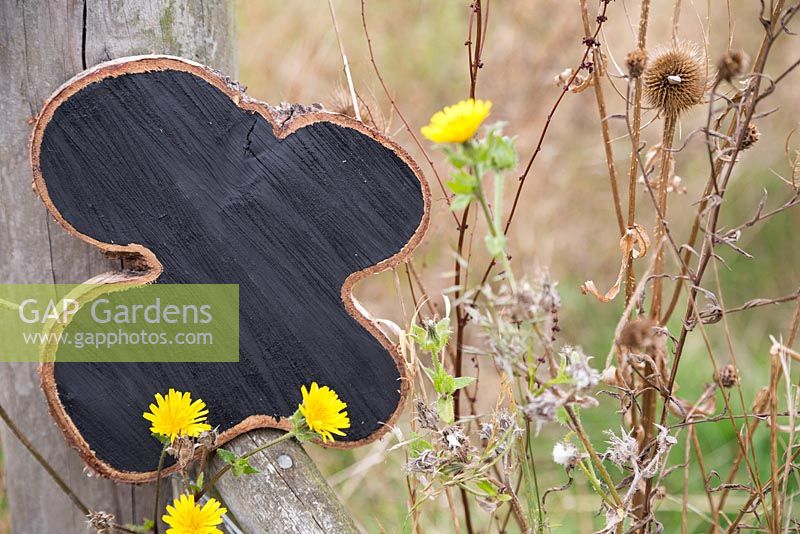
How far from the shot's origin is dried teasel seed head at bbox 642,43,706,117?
1.13 meters

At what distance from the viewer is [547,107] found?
3.56 m

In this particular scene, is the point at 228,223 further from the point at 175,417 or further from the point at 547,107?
the point at 547,107

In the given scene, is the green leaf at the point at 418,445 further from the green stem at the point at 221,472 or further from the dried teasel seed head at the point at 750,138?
the dried teasel seed head at the point at 750,138

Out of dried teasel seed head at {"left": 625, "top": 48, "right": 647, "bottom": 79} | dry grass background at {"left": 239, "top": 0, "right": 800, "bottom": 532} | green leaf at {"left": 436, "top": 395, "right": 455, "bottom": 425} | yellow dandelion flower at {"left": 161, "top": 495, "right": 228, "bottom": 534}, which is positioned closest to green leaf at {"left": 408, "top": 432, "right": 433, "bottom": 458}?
green leaf at {"left": 436, "top": 395, "right": 455, "bottom": 425}

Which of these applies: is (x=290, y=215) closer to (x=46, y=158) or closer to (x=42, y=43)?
(x=46, y=158)

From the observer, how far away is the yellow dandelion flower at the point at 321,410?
106cm

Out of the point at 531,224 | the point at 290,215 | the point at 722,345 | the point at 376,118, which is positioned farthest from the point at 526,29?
the point at 290,215

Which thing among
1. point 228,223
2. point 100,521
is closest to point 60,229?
point 228,223

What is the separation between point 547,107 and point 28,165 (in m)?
2.71

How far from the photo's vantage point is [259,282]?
115cm

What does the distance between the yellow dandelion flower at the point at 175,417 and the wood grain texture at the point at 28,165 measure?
1.11ft

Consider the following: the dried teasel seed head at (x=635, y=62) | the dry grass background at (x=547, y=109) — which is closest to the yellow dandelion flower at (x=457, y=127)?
the dried teasel seed head at (x=635, y=62)

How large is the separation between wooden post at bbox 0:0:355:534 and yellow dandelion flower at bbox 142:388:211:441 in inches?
5.6

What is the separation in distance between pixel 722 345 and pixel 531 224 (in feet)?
3.13
